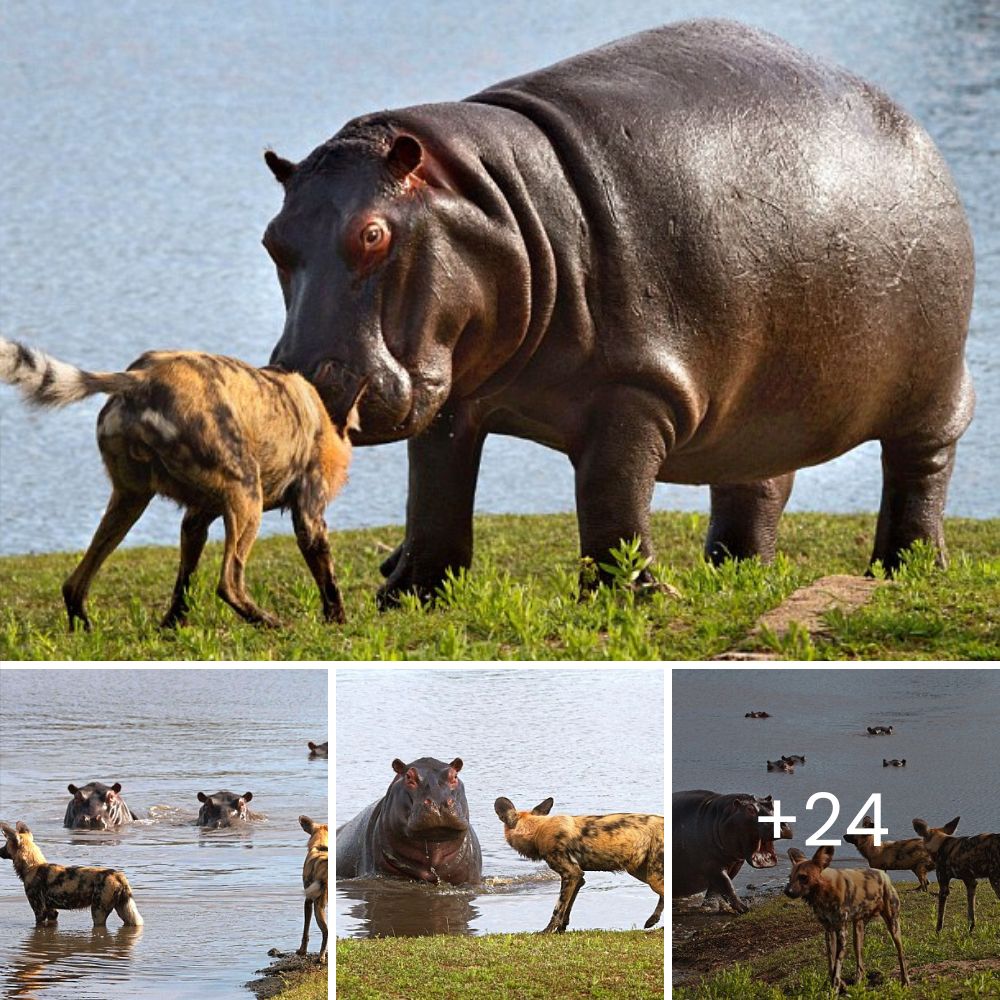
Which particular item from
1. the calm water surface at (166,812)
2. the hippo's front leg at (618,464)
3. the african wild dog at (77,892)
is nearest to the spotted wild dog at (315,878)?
the calm water surface at (166,812)

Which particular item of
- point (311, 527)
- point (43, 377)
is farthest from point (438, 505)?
point (43, 377)

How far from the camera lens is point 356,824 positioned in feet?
21.1

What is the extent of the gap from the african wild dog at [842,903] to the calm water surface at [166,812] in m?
1.42

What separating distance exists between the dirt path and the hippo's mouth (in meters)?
0.91

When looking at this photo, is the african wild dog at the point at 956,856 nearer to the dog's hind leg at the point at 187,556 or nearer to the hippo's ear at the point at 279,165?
the dog's hind leg at the point at 187,556

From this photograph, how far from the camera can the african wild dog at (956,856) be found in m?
6.44

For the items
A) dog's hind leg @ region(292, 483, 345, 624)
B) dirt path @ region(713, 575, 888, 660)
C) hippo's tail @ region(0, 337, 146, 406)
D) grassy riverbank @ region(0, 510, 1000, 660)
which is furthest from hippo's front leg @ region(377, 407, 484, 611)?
hippo's tail @ region(0, 337, 146, 406)

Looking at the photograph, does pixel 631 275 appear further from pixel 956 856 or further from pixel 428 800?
pixel 956 856

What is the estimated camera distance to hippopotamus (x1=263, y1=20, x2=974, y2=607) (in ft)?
24.9

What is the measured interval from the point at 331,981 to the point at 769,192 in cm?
374

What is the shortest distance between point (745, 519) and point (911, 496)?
1071 mm

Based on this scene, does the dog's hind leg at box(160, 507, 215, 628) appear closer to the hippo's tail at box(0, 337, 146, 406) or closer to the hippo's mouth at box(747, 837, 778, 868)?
the hippo's tail at box(0, 337, 146, 406)

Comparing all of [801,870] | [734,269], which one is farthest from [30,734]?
[734,269]

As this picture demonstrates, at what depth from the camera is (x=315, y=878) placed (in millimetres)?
6383
